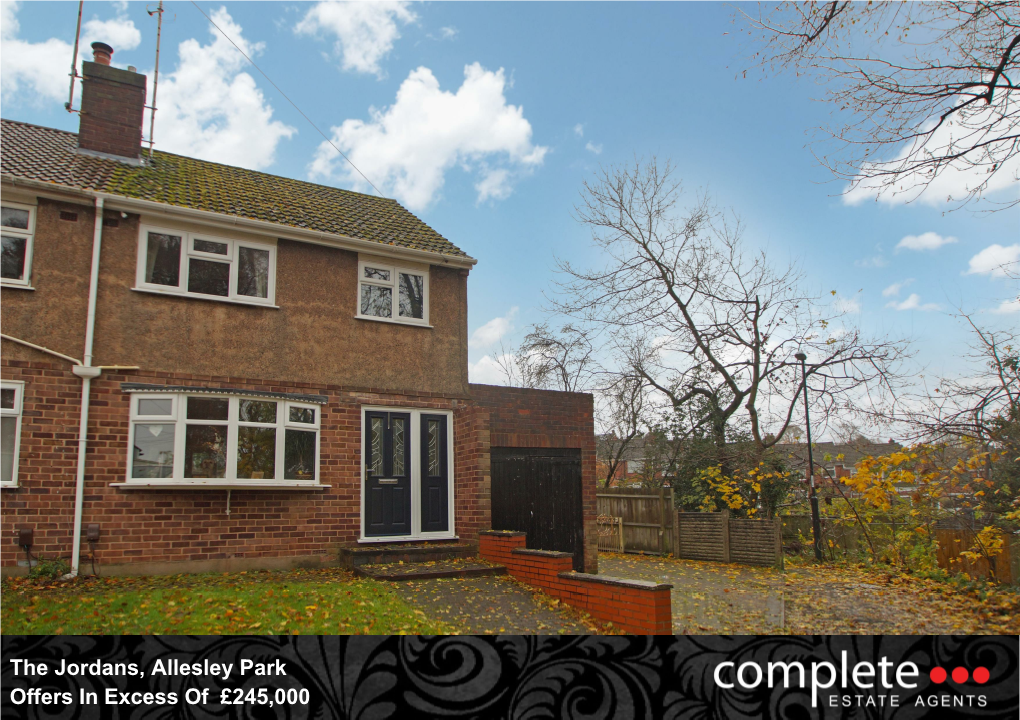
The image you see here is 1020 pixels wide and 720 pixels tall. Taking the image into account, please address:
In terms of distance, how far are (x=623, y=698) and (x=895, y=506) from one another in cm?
1011

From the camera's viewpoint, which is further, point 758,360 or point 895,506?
point 758,360

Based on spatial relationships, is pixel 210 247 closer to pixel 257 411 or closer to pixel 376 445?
pixel 257 411

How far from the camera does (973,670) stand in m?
4.98

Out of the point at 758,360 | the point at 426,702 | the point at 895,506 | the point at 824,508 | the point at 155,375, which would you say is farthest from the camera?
the point at 758,360

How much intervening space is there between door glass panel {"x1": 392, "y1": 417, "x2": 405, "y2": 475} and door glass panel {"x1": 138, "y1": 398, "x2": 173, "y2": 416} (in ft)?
11.0

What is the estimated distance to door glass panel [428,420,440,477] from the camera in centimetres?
1145

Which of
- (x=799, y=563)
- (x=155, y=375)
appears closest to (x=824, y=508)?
(x=799, y=563)

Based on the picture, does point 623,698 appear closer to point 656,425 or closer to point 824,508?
point 824,508

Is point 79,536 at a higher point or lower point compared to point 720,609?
higher

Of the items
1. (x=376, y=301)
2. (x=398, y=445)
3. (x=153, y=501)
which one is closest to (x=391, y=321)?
(x=376, y=301)

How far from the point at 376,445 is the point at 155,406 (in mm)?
3281

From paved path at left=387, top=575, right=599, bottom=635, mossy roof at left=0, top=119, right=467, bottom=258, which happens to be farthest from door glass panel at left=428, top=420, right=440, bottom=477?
mossy roof at left=0, top=119, right=467, bottom=258

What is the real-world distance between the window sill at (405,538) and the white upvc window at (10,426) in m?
4.67

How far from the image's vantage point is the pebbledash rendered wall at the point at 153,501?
8.73 m
